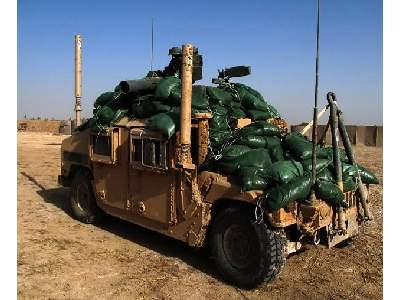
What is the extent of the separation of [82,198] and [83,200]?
0.05 meters

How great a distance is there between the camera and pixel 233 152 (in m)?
5.47

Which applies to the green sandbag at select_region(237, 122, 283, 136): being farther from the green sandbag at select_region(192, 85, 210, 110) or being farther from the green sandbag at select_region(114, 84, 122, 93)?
the green sandbag at select_region(114, 84, 122, 93)

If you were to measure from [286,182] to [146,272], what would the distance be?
7.21 ft

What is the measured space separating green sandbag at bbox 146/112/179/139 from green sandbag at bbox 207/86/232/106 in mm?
771

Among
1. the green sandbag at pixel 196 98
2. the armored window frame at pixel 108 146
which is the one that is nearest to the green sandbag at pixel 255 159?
the green sandbag at pixel 196 98

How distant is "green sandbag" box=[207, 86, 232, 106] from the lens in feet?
21.4

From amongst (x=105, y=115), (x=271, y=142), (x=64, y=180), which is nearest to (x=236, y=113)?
(x=271, y=142)

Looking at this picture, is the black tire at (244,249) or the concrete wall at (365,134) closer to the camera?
the black tire at (244,249)

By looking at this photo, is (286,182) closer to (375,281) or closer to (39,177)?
(375,281)

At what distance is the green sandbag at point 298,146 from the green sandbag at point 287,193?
0.68 m

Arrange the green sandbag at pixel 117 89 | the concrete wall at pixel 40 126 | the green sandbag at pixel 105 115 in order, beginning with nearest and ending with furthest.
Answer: the green sandbag at pixel 105 115, the green sandbag at pixel 117 89, the concrete wall at pixel 40 126

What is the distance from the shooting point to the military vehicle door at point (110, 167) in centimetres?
692

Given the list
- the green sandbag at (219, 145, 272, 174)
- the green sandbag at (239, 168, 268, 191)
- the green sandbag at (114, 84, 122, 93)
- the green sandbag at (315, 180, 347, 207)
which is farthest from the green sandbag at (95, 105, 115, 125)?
the green sandbag at (315, 180, 347, 207)

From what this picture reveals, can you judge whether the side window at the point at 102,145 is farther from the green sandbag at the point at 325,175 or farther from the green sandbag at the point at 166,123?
the green sandbag at the point at 325,175
